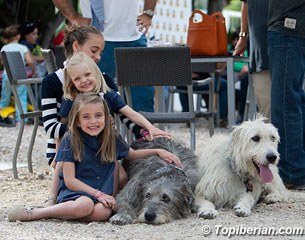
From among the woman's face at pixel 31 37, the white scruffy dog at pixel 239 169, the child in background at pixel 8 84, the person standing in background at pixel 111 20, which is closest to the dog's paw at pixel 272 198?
the white scruffy dog at pixel 239 169

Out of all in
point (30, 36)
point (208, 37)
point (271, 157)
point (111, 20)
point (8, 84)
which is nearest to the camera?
point (271, 157)

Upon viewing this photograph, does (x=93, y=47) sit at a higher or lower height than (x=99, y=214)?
higher

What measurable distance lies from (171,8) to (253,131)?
22.4ft

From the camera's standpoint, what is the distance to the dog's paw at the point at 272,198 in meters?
5.84

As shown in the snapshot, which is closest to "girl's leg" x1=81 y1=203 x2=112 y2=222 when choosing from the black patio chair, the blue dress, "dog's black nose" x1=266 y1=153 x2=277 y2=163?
the blue dress

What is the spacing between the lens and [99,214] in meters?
5.13

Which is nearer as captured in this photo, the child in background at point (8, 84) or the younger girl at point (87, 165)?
the younger girl at point (87, 165)

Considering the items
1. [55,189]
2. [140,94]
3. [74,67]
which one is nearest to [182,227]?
[55,189]

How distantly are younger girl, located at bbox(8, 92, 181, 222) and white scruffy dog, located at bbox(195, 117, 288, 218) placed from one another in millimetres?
688

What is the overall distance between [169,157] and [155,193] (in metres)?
0.50

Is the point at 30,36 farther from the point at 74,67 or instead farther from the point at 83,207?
the point at 83,207

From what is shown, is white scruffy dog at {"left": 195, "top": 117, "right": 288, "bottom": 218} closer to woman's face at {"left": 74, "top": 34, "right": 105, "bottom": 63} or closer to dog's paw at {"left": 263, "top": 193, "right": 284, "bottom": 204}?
dog's paw at {"left": 263, "top": 193, "right": 284, "bottom": 204}

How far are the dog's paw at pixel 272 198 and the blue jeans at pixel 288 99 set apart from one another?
0.66 metres

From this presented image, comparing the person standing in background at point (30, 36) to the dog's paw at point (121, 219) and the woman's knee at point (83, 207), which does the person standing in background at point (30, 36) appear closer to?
the woman's knee at point (83, 207)
